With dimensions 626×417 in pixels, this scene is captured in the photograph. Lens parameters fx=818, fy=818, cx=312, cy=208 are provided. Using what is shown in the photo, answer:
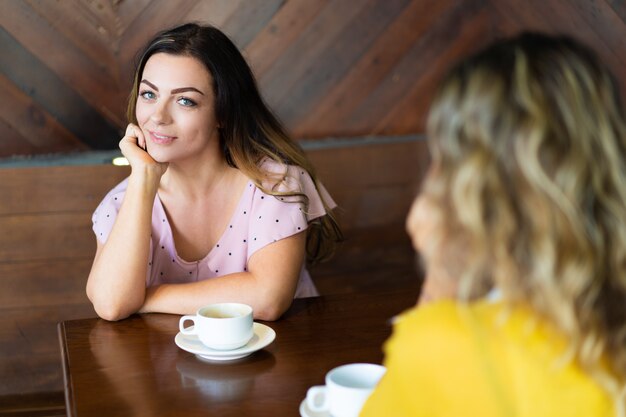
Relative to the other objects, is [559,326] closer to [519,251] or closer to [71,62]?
[519,251]

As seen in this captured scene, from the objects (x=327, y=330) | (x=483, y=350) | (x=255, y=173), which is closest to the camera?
(x=483, y=350)

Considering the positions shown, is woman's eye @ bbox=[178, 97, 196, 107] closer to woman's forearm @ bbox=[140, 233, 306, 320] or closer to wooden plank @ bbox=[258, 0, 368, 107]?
woman's forearm @ bbox=[140, 233, 306, 320]

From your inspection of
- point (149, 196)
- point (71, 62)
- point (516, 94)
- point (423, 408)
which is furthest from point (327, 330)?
point (71, 62)

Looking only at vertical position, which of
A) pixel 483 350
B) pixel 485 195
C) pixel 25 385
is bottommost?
pixel 25 385

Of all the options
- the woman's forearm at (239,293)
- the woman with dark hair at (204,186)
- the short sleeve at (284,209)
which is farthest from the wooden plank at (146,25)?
the woman's forearm at (239,293)

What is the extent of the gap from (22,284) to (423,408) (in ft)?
6.65

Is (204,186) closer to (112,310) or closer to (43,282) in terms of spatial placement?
(112,310)

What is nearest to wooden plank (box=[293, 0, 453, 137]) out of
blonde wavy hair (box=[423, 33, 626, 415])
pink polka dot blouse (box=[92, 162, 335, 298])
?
pink polka dot blouse (box=[92, 162, 335, 298])

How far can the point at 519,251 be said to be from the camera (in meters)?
0.88

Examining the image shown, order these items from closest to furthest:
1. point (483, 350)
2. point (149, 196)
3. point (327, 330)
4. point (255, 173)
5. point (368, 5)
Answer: point (483, 350) < point (327, 330) < point (149, 196) < point (255, 173) < point (368, 5)

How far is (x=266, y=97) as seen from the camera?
3.10 m

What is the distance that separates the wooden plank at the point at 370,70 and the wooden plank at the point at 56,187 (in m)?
0.82

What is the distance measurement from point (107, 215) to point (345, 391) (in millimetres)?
1097

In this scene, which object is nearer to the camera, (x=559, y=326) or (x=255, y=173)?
(x=559, y=326)
